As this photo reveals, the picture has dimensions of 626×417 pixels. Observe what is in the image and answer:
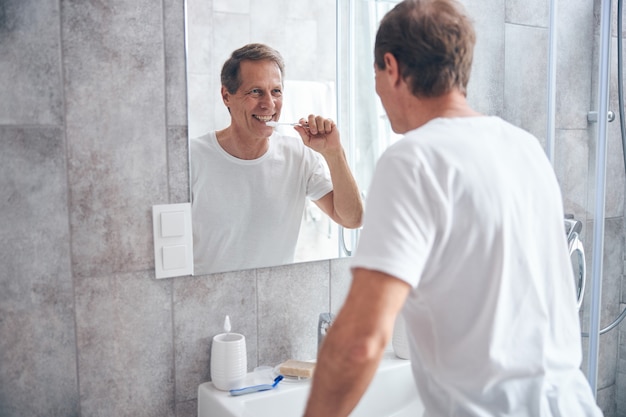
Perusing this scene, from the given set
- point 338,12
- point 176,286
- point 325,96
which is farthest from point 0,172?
point 338,12

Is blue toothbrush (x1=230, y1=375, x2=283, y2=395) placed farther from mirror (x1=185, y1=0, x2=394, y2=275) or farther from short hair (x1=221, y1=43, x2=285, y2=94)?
short hair (x1=221, y1=43, x2=285, y2=94)

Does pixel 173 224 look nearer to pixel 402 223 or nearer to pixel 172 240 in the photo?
pixel 172 240

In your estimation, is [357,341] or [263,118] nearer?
[357,341]

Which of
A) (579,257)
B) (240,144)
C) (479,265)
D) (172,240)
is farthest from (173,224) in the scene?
(579,257)

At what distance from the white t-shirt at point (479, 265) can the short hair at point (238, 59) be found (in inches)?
27.0

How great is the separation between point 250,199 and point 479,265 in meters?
0.78

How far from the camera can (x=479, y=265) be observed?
3.24ft

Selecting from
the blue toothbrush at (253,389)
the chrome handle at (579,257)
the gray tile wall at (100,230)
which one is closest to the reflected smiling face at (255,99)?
the gray tile wall at (100,230)

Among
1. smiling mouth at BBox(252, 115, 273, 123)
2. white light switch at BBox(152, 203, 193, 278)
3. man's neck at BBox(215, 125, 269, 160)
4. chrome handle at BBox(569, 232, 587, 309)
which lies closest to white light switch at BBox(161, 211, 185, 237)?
white light switch at BBox(152, 203, 193, 278)

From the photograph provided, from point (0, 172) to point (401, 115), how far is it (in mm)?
843

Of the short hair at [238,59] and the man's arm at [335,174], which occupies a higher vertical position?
the short hair at [238,59]

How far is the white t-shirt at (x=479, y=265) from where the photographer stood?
36.7 inches

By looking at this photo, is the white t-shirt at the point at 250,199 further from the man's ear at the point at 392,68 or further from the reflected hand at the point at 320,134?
the man's ear at the point at 392,68

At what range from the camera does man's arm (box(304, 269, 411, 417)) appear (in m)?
0.90
